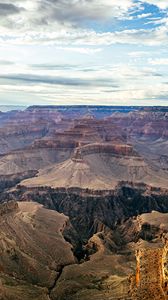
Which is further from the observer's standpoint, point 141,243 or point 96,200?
point 96,200

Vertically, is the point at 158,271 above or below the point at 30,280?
above

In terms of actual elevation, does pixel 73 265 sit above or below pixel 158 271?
below

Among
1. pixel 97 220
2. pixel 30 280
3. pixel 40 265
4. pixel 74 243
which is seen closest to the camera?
pixel 30 280

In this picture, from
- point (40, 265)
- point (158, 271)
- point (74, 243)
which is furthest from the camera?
point (74, 243)

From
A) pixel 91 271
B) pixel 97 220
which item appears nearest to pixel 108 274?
pixel 91 271

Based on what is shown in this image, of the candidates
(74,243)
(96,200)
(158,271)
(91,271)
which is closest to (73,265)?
(91,271)

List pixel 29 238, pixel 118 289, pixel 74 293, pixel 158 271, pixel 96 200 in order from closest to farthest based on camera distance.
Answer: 1. pixel 158 271
2. pixel 118 289
3. pixel 74 293
4. pixel 29 238
5. pixel 96 200

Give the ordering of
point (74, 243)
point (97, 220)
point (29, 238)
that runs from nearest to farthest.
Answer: point (29, 238)
point (74, 243)
point (97, 220)

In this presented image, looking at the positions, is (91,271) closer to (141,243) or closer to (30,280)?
(30,280)

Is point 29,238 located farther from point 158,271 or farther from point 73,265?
point 158,271
